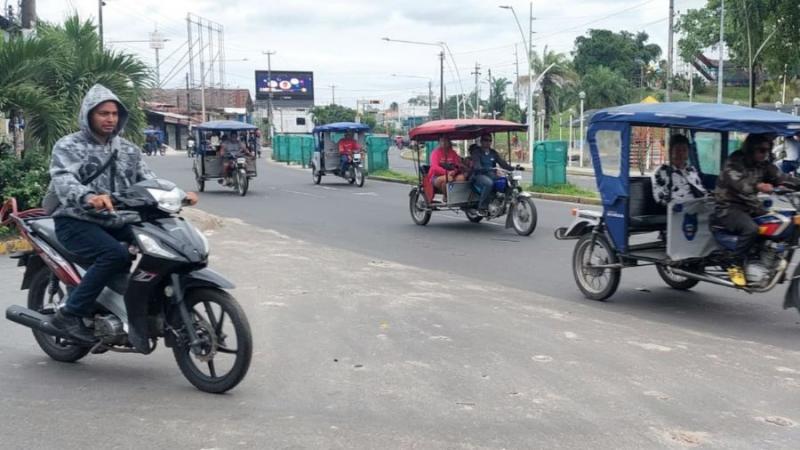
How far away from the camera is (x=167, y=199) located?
5082mm

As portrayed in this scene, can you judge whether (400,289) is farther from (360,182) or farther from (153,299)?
(360,182)

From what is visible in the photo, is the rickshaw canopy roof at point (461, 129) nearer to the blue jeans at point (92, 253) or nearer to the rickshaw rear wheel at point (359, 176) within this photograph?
the blue jeans at point (92, 253)

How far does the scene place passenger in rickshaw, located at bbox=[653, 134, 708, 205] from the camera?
27.6ft

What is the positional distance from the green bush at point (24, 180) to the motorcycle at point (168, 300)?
7119 mm

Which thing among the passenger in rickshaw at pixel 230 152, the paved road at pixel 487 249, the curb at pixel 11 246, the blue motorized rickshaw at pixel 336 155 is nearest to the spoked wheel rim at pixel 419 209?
the paved road at pixel 487 249

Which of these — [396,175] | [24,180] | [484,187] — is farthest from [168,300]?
[396,175]

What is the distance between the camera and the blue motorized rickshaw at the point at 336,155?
2845 cm

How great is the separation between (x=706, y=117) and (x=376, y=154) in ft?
94.2

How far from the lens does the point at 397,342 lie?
6.59 meters

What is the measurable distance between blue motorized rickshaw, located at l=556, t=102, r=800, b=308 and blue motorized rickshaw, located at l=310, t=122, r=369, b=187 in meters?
19.5

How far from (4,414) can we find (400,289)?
4710mm

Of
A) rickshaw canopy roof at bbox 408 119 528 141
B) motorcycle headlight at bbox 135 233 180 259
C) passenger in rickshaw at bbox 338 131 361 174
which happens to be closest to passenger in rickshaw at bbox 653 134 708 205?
motorcycle headlight at bbox 135 233 180 259

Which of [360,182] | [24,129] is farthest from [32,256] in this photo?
[360,182]

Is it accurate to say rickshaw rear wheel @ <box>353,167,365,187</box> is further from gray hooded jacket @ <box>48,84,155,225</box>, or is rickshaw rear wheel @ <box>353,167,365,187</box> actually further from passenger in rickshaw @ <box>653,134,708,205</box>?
gray hooded jacket @ <box>48,84,155,225</box>
